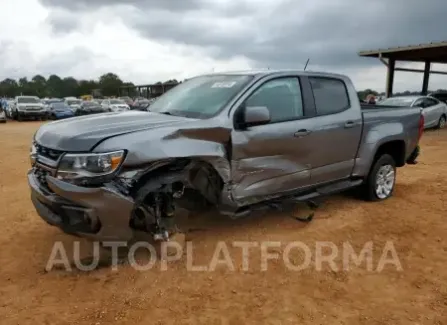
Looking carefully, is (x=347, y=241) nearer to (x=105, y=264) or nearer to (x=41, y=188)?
(x=105, y=264)

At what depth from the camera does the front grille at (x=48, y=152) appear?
139 inches

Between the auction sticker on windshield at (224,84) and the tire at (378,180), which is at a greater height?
the auction sticker on windshield at (224,84)

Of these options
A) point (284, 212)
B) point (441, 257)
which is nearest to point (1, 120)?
point (284, 212)

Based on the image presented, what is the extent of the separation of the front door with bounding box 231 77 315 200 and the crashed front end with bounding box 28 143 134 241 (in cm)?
121

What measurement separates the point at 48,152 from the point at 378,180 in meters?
4.41

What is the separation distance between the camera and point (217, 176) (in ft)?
13.5

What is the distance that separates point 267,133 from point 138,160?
145cm

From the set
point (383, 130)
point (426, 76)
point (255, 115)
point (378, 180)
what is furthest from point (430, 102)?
point (255, 115)

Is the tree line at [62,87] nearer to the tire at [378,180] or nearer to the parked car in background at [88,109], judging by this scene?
the parked car in background at [88,109]

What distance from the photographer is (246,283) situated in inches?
142

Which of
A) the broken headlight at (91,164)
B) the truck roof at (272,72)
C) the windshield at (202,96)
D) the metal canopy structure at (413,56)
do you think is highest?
the metal canopy structure at (413,56)

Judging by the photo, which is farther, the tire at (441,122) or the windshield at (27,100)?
the windshield at (27,100)

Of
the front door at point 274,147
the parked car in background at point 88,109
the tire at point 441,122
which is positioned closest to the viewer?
the front door at point 274,147

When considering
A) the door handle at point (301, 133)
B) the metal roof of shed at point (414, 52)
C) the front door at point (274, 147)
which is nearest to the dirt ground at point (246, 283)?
the front door at point (274, 147)
